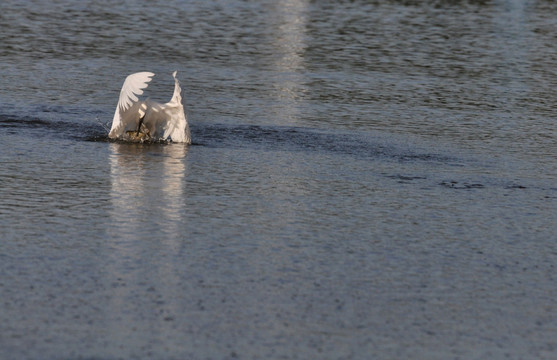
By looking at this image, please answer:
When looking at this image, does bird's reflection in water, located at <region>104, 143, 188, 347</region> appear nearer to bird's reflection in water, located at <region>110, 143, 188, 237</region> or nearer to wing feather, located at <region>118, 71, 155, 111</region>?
bird's reflection in water, located at <region>110, 143, 188, 237</region>

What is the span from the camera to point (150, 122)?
13.0 m

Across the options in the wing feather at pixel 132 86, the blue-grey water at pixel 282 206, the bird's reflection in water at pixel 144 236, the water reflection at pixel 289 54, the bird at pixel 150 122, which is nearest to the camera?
the blue-grey water at pixel 282 206

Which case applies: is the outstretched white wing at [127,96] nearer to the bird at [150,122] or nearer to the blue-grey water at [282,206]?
the bird at [150,122]

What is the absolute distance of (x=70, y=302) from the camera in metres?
7.34

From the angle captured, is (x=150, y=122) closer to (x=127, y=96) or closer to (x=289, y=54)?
(x=127, y=96)

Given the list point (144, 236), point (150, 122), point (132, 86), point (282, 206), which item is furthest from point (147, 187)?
point (150, 122)

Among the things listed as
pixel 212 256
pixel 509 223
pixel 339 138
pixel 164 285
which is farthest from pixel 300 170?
pixel 164 285

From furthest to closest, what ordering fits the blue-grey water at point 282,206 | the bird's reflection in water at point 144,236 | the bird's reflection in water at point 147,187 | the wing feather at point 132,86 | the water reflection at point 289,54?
1. the water reflection at point 289,54
2. the wing feather at point 132,86
3. the bird's reflection in water at point 147,187
4. the bird's reflection in water at point 144,236
5. the blue-grey water at point 282,206

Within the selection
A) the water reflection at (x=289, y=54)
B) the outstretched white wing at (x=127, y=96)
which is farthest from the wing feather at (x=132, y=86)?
the water reflection at (x=289, y=54)

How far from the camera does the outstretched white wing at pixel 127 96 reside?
12383 mm

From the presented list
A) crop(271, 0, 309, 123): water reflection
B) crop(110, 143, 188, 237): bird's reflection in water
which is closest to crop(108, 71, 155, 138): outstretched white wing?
crop(110, 143, 188, 237): bird's reflection in water

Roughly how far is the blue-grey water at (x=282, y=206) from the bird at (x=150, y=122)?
0.22m

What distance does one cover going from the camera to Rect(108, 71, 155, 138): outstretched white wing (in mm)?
12383

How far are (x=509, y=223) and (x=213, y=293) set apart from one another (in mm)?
3299
